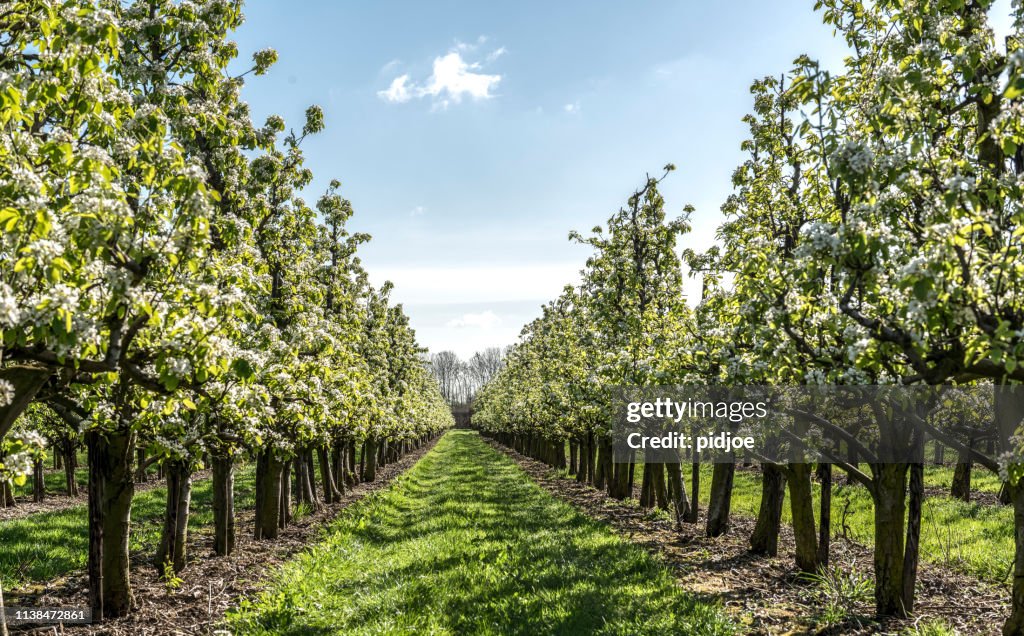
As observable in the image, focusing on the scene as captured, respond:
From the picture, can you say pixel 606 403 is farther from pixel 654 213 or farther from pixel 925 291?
pixel 925 291

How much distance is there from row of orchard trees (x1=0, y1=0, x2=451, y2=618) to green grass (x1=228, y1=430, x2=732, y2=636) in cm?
288

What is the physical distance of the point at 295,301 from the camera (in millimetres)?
13742

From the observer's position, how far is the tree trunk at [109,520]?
9.70m

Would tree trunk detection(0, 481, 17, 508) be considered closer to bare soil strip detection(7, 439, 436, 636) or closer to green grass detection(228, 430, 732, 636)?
bare soil strip detection(7, 439, 436, 636)

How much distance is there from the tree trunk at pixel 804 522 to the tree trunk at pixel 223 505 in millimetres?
12905

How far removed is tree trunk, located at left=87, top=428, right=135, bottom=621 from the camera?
31.8 ft

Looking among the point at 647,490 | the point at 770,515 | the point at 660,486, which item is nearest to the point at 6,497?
the point at 647,490

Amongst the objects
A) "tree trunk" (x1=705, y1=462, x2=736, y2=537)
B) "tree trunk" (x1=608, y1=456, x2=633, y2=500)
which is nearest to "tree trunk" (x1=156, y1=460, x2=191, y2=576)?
"tree trunk" (x1=705, y1=462, x2=736, y2=537)

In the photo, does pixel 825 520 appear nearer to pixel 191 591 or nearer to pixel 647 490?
pixel 647 490

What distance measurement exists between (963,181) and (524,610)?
9.04 meters

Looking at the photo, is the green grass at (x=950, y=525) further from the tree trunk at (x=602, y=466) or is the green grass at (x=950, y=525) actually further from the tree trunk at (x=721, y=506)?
the tree trunk at (x=602, y=466)

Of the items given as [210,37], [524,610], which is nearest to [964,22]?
[524,610]

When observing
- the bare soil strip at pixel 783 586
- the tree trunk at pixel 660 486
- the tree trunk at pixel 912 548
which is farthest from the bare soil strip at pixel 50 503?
the tree trunk at pixel 912 548

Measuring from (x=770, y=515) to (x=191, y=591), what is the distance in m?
12.9
